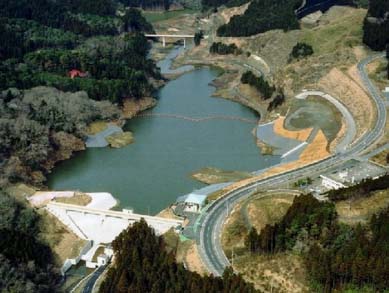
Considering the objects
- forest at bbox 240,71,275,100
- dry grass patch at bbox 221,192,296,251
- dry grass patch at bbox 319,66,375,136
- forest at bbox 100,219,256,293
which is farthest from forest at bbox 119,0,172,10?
forest at bbox 100,219,256,293

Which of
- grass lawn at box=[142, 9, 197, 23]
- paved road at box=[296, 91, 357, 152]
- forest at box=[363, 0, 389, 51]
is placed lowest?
grass lawn at box=[142, 9, 197, 23]

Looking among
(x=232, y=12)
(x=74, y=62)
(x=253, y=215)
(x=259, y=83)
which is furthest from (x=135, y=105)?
(x=232, y=12)

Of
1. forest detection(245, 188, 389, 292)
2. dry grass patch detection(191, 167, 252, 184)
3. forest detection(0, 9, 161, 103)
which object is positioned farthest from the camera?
forest detection(0, 9, 161, 103)

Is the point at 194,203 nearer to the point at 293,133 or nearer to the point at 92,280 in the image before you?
the point at 92,280

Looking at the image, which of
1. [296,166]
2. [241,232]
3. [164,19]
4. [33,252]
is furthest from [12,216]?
[164,19]

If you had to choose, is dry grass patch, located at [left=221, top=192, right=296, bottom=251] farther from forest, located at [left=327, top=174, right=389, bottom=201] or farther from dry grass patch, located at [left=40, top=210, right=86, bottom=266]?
dry grass patch, located at [left=40, top=210, right=86, bottom=266]

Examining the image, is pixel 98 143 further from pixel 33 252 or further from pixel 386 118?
pixel 386 118

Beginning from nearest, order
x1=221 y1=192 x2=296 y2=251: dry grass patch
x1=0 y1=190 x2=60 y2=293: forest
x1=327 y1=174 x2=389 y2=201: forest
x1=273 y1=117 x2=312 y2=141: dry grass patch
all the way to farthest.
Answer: x1=0 y1=190 x2=60 y2=293: forest → x1=221 y1=192 x2=296 y2=251: dry grass patch → x1=327 y1=174 x2=389 y2=201: forest → x1=273 y1=117 x2=312 y2=141: dry grass patch
